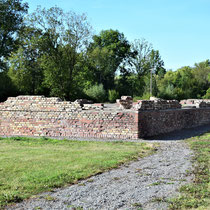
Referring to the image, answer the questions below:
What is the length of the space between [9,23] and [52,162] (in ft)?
105

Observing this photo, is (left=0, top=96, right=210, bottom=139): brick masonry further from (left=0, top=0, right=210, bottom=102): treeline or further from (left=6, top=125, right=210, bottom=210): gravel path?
(left=0, top=0, right=210, bottom=102): treeline

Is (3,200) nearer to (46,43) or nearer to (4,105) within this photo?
(4,105)

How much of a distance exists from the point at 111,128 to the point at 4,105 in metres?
5.43

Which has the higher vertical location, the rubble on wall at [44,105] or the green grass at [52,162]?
the rubble on wall at [44,105]

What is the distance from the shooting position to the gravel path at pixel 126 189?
5047 mm

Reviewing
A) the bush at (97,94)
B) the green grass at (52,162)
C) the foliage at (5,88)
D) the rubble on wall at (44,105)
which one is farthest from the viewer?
the bush at (97,94)

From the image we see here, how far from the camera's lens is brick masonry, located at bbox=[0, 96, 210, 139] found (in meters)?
13.4

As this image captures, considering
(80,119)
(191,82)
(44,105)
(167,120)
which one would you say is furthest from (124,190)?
(191,82)

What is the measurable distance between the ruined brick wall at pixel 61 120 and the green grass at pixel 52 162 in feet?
4.58

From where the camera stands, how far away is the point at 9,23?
36750 mm

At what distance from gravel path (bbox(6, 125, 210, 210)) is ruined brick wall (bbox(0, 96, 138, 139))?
4783mm

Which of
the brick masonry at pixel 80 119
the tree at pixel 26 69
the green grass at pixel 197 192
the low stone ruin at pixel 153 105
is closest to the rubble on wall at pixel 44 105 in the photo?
the brick masonry at pixel 80 119

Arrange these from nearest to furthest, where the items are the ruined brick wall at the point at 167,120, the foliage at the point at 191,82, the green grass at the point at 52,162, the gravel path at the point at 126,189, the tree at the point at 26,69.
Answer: the gravel path at the point at 126,189, the green grass at the point at 52,162, the ruined brick wall at the point at 167,120, the tree at the point at 26,69, the foliage at the point at 191,82

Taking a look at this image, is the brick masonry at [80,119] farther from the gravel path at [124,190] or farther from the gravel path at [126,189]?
the gravel path at [124,190]
